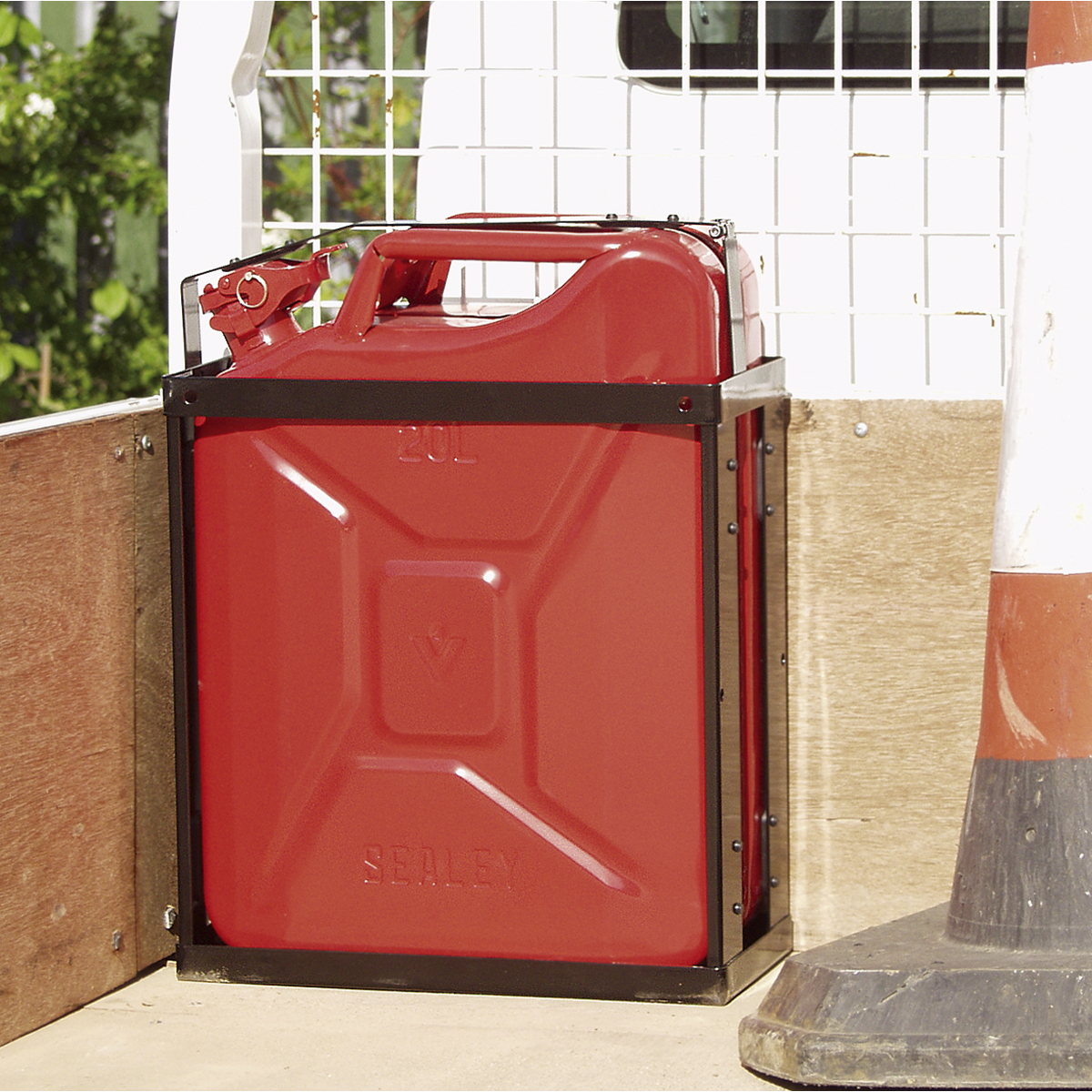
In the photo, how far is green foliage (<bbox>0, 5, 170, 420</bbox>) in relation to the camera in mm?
6012

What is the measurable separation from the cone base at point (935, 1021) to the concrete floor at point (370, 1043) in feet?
0.47

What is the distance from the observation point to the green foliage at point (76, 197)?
601 centimetres

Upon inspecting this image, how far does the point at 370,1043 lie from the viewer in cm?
237

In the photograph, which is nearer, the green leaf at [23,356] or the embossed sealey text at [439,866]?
the embossed sealey text at [439,866]

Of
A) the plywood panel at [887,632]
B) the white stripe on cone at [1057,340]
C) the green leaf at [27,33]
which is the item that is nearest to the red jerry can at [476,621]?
the plywood panel at [887,632]

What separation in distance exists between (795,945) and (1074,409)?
3.37 feet

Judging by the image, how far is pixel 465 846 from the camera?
249cm

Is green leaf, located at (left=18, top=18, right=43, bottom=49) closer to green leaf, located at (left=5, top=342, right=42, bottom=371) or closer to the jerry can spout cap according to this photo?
green leaf, located at (left=5, top=342, right=42, bottom=371)

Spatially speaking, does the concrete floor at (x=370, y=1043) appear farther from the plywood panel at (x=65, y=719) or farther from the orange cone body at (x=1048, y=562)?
the orange cone body at (x=1048, y=562)

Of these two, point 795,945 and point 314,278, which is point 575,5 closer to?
point 314,278

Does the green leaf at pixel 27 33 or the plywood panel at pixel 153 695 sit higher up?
the green leaf at pixel 27 33

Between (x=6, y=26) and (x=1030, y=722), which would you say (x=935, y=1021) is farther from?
(x=6, y=26)

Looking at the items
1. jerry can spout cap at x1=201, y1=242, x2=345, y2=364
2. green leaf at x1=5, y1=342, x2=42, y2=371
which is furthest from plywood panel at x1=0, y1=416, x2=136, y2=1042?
green leaf at x1=5, y1=342, x2=42, y2=371

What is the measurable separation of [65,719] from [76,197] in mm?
4086
